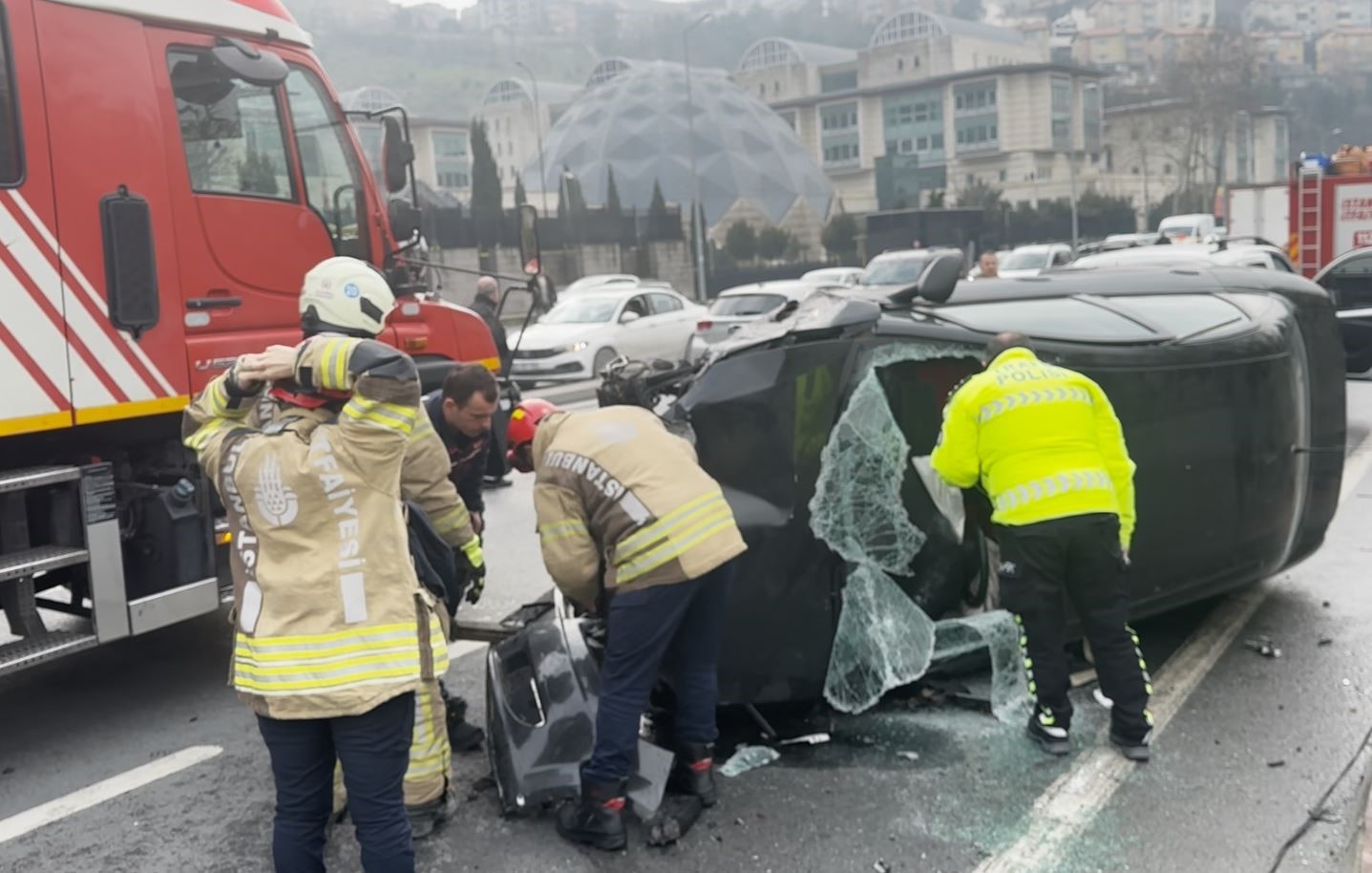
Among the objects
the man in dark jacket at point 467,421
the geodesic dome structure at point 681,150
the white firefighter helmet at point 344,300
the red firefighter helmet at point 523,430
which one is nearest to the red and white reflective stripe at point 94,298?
the man in dark jacket at point 467,421

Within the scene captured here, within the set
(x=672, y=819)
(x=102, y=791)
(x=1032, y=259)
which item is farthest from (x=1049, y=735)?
(x=1032, y=259)

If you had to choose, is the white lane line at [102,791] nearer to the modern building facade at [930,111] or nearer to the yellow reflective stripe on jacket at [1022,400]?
the yellow reflective stripe on jacket at [1022,400]

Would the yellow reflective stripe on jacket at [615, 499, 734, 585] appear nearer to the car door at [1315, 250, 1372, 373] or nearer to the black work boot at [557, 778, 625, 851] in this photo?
the black work boot at [557, 778, 625, 851]

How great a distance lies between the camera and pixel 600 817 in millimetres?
3695

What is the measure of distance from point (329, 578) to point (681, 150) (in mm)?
87682

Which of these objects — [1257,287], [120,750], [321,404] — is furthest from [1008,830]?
[120,750]

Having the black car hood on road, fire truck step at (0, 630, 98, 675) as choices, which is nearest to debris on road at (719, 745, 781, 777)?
the black car hood on road

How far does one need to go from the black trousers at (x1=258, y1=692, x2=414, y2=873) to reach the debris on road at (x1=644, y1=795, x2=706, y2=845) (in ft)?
2.75

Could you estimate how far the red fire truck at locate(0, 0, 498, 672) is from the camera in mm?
4727

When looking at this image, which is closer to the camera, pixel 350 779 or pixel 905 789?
pixel 350 779

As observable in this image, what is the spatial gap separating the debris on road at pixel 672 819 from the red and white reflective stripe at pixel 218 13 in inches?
148

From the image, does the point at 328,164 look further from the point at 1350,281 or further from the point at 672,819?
the point at 1350,281

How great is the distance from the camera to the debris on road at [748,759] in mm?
4246

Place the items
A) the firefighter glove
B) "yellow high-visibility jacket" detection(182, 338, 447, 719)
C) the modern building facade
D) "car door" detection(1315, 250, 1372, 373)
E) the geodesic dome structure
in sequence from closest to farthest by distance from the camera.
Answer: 1. "yellow high-visibility jacket" detection(182, 338, 447, 719)
2. the firefighter glove
3. "car door" detection(1315, 250, 1372, 373)
4. the geodesic dome structure
5. the modern building facade
